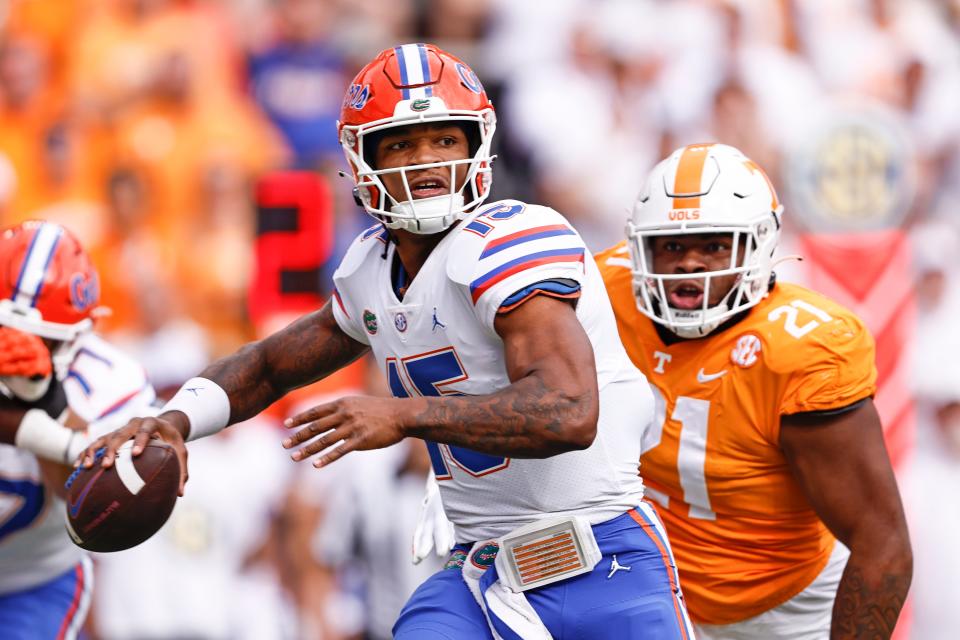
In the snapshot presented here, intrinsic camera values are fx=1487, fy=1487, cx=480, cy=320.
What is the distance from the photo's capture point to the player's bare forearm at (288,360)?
11.9 ft

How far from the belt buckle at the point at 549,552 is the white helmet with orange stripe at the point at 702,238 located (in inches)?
31.2

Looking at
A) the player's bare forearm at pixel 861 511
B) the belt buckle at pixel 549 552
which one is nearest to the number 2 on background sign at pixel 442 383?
the belt buckle at pixel 549 552

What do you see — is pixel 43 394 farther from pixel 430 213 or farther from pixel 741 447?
pixel 741 447

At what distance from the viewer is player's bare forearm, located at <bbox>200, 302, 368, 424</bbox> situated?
362cm

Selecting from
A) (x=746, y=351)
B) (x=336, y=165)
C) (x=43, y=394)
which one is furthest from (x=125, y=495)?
(x=336, y=165)

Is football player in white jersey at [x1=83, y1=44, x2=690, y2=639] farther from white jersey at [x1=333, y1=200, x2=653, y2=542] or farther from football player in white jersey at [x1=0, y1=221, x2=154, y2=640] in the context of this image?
football player in white jersey at [x1=0, y1=221, x2=154, y2=640]

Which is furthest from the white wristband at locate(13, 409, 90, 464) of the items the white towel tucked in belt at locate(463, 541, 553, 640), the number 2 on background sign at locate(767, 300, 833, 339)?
the number 2 on background sign at locate(767, 300, 833, 339)

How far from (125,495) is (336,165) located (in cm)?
433

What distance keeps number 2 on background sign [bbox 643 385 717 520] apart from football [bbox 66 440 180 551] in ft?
4.23

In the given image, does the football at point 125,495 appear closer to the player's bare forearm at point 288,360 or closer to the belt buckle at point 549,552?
the player's bare forearm at point 288,360

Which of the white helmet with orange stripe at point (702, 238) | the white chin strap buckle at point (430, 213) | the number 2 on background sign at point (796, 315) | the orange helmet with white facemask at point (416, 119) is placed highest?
the orange helmet with white facemask at point (416, 119)

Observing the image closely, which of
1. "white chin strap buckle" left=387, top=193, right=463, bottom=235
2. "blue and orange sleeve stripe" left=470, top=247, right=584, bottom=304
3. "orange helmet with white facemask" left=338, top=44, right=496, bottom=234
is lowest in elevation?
"blue and orange sleeve stripe" left=470, top=247, right=584, bottom=304

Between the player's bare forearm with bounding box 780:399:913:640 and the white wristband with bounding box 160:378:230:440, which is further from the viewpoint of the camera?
the player's bare forearm with bounding box 780:399:913:640

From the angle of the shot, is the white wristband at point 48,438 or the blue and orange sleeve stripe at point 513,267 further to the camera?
the white wristband at point 48,438
